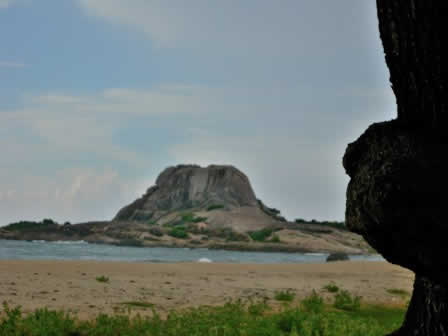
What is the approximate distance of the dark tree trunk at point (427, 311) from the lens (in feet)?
13.3

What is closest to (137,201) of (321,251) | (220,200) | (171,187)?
(171,187)

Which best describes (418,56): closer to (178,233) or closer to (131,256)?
(131,256)

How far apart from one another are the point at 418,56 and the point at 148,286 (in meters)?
12.0

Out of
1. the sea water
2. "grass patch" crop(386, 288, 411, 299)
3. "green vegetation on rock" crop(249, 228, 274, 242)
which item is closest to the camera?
"grass patch" crop(386, 288, 411, 299)

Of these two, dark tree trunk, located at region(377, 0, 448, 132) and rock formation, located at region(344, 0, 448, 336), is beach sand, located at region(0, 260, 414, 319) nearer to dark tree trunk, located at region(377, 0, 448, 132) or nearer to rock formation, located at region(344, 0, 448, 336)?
rock formation, located at region(344, 0, 448, 336)

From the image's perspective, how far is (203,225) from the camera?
370 feet

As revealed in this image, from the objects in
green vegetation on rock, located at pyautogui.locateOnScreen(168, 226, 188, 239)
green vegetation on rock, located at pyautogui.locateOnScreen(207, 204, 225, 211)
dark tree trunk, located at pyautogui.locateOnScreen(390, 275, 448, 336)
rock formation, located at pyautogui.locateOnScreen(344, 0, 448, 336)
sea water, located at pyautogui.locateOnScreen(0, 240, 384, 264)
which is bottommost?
sea water, located at pyautogui.locateOnScreen(0, 240, 384, 264)

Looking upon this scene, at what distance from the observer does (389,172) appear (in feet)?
11.6

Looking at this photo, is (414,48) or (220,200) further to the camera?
(220,200)

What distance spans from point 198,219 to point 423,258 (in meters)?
117

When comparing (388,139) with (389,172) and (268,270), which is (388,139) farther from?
(268,270)

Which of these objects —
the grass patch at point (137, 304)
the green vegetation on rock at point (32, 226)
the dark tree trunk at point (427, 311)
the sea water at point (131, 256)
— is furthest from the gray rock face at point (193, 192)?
the dark tree trunk at point (427, 311)

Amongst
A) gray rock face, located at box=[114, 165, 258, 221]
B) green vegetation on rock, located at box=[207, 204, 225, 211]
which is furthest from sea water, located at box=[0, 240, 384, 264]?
gray rock face, located at box=[114, 165, 258, 221]

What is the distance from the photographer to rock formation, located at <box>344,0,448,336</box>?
3471 millimetres
